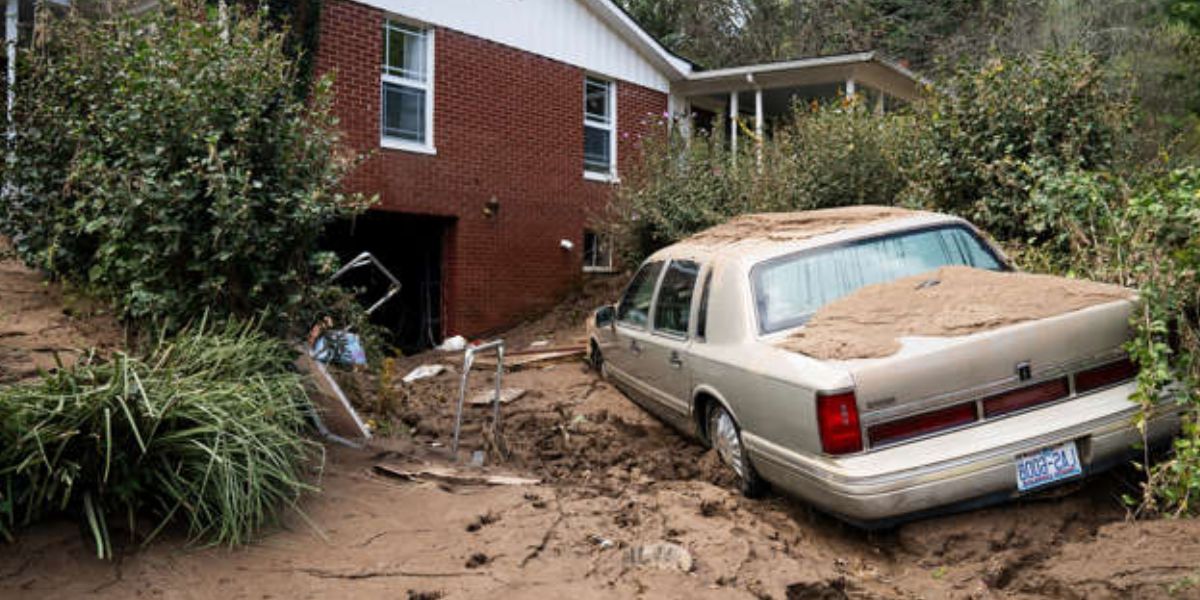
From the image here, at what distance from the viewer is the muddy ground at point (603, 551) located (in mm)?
3457

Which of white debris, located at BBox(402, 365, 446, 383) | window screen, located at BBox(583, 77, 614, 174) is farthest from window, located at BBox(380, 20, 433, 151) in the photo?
white debris, located at BBox(402, 365, 446, 383)

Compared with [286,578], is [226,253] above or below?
above

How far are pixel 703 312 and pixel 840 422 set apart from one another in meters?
1.68

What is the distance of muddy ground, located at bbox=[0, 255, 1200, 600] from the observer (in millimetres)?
3457

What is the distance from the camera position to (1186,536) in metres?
3.60

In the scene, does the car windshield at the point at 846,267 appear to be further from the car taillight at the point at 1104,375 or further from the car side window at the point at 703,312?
the car taillight at the point at 1104,375

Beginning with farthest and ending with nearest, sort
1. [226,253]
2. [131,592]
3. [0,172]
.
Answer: [0,172] < [226,253] < [131,592]

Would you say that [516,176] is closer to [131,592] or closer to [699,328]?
[699,328]

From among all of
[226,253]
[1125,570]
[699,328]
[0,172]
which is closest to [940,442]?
[1125,570]

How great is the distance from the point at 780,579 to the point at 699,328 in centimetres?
209

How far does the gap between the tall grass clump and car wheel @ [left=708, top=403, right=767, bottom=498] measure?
234cm

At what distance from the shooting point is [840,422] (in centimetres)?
394

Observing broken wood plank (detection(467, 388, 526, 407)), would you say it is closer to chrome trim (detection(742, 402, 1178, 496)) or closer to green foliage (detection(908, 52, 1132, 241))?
chrome trim (detection(742, 402, 1178, 496))

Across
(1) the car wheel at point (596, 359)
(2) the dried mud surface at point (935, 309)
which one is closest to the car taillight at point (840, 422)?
(2) the dried mud surface at point (935, 309)
